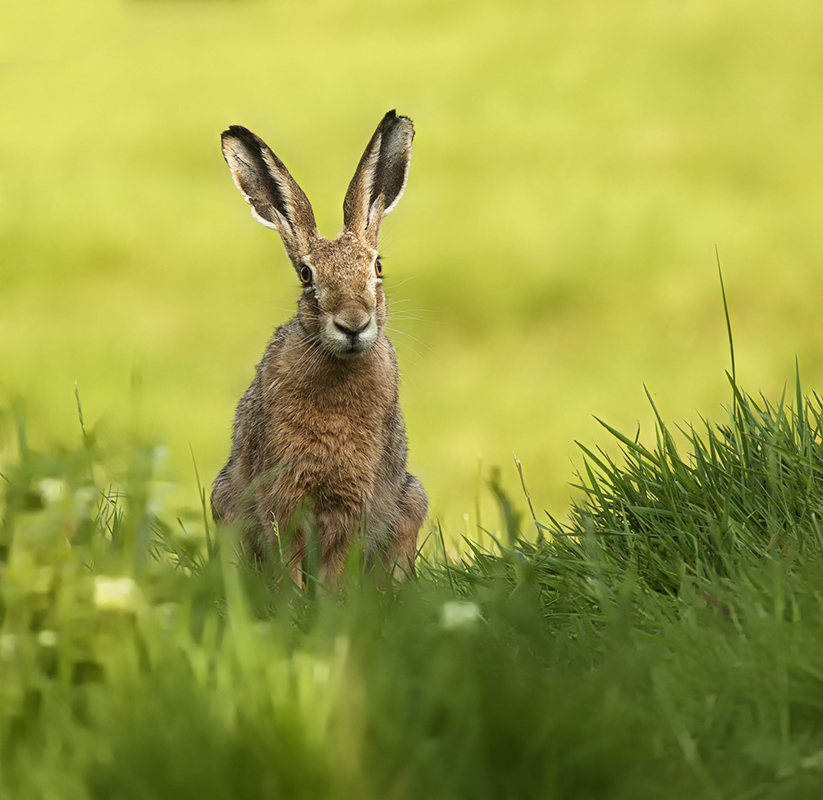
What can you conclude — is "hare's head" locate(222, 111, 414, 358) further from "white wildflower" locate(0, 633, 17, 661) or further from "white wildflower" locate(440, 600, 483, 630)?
"white wildflower" locate(0, 633, 17, 661)

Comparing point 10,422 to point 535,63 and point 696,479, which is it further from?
point 535,63

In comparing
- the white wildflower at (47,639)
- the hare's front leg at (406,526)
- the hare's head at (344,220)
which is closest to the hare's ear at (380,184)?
the hare's head at (344,220)

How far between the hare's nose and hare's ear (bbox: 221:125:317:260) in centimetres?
58

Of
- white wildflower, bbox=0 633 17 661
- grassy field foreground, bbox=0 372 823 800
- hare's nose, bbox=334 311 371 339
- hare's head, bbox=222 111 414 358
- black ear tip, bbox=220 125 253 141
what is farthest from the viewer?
black ear tip, bbox=220 125 253 141

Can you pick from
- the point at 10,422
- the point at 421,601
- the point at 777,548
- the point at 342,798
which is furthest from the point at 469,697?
the point at 10,422

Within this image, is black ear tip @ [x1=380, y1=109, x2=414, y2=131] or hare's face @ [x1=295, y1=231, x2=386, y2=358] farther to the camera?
black ear tip @ [x1=380, y1=109, x2=414, y2=131]

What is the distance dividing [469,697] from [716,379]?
8340mm

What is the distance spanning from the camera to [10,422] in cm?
346

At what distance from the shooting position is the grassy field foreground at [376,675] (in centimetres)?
227

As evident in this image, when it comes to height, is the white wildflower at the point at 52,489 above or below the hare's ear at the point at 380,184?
below

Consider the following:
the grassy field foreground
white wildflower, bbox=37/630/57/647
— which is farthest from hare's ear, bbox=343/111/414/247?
white wildflower, bbox=37/630/57/647

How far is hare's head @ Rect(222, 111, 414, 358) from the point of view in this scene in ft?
16.2

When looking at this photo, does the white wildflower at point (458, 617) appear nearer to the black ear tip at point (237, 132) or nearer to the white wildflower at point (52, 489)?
the white wildflower at point (52, 489)

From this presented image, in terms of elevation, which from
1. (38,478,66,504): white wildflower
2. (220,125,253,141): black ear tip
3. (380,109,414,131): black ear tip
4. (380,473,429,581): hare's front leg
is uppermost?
(220,125,253,141): black ear tip
